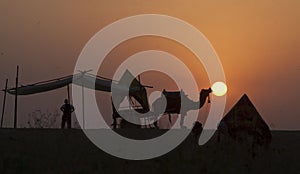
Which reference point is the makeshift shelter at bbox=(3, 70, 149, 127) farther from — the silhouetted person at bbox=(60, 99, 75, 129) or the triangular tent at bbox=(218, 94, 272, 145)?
the triangular tent at bbox=(218, 94, 272, 145)

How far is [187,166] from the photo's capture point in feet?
38.2

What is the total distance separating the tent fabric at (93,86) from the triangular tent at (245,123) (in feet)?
44.9

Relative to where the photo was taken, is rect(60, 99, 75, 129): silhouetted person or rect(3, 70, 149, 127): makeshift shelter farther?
rect(3, 70, 149, 127): makeshift shelter

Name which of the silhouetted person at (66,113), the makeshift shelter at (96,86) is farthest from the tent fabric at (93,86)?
the silhouetted person at (66,113)

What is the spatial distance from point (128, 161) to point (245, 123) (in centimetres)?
372

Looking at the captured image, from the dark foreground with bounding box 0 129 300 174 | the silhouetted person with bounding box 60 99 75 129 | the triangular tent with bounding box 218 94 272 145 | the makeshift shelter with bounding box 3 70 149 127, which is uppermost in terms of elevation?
the makeshift shelter with bounding box 3 70 149 127

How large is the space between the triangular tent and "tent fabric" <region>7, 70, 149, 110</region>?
13.7 metres

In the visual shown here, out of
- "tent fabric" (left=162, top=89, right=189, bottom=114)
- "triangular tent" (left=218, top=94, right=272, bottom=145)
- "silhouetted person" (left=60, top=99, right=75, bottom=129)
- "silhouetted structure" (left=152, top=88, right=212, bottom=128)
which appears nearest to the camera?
"triangular tent" (left=218, top=94, right=272, bottom=145)

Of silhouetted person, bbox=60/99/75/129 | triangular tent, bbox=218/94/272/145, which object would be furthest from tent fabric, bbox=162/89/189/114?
triangular tent, bbox=218/94/272/145

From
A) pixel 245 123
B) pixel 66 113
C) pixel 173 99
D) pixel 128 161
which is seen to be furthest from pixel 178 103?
pixel 128 161

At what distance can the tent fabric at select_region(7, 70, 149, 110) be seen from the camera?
28891 millimetres

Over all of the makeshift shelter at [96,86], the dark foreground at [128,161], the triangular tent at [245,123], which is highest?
the makeshift shelter at [96,86]

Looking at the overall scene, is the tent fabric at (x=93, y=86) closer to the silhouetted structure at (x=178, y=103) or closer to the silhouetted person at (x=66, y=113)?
the silhouetted structure at (x=178, y=103)

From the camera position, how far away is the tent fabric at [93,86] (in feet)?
94.8
